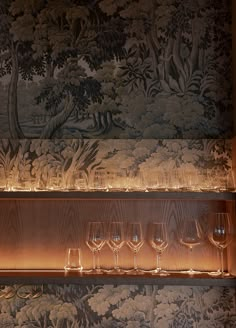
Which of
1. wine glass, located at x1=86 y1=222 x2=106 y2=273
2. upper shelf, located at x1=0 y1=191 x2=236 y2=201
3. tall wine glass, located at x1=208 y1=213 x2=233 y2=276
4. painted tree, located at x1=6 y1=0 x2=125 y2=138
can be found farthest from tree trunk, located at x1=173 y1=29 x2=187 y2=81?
wine glass, located at x1=86 y1=222 x2=106 y2=273

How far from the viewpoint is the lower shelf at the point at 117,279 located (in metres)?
2.11

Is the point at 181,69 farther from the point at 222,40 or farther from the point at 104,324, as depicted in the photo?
the point at 104,324

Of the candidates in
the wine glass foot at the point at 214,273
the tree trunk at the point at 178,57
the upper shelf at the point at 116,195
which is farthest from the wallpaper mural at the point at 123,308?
the tree trunk at the point at 178,57

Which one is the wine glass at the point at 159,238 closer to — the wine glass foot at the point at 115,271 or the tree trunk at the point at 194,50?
the wine glass foot at the point at 115,271

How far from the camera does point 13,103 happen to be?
97.3 inches

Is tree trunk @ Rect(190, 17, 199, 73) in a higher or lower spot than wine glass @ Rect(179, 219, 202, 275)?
higher

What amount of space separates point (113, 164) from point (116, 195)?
0.27 metres

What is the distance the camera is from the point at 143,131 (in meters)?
2.43

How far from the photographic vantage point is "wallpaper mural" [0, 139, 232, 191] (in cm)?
236

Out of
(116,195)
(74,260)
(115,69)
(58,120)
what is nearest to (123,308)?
(74,260)

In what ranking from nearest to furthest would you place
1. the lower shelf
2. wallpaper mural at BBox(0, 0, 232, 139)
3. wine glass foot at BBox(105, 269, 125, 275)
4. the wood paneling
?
the lower shelf < wine glass foot at BBox(105, 269, 125, 275) < the wood paneling < wallpaper mural at BBox(0, 0, 232, 139)

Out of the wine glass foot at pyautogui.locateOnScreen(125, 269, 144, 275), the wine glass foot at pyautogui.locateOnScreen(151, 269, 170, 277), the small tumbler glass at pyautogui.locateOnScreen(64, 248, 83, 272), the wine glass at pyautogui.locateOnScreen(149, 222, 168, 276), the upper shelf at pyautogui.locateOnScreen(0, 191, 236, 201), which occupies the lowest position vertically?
the wine glass foot at pyautogui.locateOnScreen(151, 269, 170, 277)

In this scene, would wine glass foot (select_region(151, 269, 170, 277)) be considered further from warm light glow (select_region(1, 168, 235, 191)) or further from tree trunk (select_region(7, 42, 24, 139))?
tree trunk (select_region(7, 42, 24, 139))

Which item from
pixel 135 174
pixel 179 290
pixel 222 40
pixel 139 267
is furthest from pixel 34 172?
pixel 222 40
